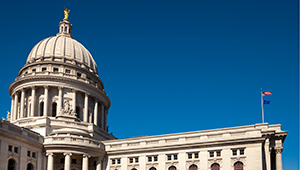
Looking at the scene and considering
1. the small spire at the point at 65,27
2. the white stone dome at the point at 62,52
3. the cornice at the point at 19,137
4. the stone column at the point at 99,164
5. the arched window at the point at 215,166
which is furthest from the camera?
the small spire at the point at 65,27

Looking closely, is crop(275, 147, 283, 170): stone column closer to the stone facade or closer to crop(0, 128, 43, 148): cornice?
the stone facade

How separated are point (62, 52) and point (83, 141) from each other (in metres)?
32.0

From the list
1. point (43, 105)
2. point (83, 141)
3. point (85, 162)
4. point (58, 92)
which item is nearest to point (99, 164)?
point (85, 162)

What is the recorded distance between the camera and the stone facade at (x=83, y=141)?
59719 millimetres

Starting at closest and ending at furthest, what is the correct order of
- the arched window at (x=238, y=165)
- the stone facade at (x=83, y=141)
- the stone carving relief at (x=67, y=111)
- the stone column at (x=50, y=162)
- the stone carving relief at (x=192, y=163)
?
the stone facade at (x=83, y=141), the arched window at (x=238, y=165), the stone column at (x=50, y=162), the stone carving relief at (x=192, y=163), the stone carving relief at (x=67, y=111)

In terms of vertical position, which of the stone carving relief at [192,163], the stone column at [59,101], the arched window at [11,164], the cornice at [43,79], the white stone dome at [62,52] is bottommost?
the arched window at [11,164]

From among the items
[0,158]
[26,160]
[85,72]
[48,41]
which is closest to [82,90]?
[85,72]

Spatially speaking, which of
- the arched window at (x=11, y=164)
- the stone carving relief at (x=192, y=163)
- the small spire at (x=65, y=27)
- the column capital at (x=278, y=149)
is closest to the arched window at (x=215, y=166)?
the stone carving relief at (x=192, y=163)

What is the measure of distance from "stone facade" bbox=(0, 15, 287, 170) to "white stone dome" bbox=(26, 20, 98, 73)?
7.11ft

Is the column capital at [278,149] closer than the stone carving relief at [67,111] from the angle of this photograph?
Yes

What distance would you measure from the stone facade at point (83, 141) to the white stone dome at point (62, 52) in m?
2.17

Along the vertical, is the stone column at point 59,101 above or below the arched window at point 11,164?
above

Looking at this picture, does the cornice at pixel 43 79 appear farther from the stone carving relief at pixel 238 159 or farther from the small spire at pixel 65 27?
the stone carving relief at pixel 238 159

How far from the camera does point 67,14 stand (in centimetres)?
10250
